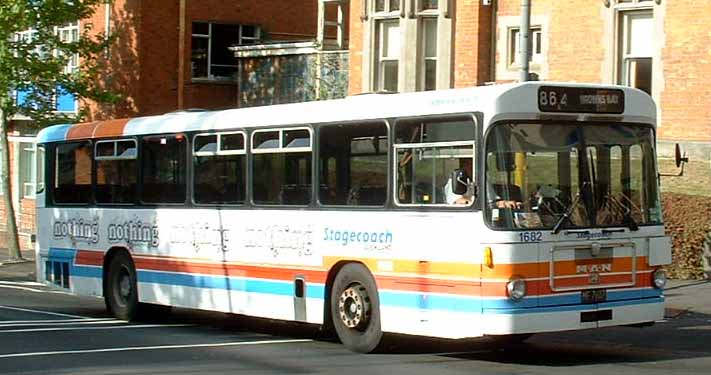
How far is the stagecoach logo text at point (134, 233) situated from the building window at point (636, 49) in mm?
10379

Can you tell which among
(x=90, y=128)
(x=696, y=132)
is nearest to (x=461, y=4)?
(x=696, y=132)

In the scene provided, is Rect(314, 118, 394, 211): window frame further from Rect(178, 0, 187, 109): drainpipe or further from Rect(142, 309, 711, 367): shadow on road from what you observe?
Rect(178, 0, 187, 109): drainpipe

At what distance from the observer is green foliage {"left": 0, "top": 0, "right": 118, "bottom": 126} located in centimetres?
3303

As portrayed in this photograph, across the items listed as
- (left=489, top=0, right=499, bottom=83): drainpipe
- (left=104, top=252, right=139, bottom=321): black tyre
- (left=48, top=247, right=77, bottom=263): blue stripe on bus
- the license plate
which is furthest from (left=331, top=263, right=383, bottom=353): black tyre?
(left=489, top=0, right=499, bottom=83): drainpipe

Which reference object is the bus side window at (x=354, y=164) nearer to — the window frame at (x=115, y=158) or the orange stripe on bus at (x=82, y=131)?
the window frame at (x=115, y=158)

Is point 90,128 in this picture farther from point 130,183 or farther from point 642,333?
point 642,333

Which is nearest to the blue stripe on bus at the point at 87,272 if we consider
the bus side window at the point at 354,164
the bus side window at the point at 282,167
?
the bus side window at the point at 282,167

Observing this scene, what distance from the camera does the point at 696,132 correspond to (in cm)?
2480

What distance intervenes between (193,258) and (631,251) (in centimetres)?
654

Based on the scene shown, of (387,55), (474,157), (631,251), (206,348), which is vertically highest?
(387,55)

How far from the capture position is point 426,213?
15.0m

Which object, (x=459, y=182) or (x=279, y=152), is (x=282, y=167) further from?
(x=459, y=182)

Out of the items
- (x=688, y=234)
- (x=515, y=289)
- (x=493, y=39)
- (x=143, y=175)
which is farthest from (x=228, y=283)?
(x=493, y=39)

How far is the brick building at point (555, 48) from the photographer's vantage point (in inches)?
981
